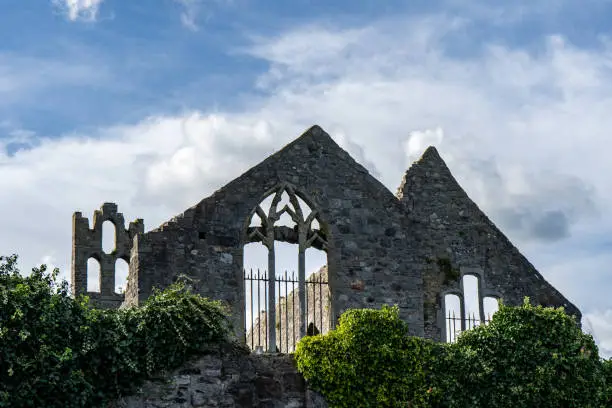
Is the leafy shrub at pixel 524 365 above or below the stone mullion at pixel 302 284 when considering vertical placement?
below

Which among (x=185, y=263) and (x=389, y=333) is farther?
(x=185, y=263)

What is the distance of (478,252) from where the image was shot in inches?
1046

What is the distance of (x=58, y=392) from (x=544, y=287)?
44.5ft

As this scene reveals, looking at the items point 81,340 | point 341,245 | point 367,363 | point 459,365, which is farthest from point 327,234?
point 81,340

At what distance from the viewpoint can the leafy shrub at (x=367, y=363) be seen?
1812 cm

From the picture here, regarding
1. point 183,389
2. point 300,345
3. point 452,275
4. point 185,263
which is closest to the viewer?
point 183,389

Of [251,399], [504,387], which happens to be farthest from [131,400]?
[504,387]

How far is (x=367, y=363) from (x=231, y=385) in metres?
2.27

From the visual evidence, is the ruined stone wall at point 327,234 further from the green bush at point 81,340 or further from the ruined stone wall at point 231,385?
the green bush at point 81,340

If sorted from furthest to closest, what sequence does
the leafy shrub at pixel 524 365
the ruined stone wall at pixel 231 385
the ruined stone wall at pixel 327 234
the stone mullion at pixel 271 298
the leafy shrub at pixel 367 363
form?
the stone mullion at pixel 271 298, the ruined stone wall at pixel 327 234, the leafy shrub at pixel 524 365, the leafy shrub at pixel 367 363, the ruined stone wall at pixel 231 385

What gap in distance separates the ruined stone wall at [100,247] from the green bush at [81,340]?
2080 centimetres

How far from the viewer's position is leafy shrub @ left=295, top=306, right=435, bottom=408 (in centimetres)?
1812

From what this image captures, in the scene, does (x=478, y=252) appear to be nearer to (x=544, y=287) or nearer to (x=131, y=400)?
(x=544, y=287)

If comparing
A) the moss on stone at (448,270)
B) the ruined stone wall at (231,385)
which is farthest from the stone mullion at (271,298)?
the moss on stone at (448,270)
